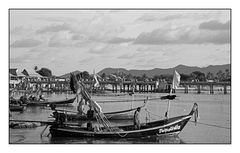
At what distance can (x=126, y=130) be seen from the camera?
1018 centimetres

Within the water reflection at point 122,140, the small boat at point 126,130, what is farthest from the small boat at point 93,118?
the water reflection at point 122,140

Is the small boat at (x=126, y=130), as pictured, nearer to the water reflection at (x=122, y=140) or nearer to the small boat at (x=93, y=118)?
the water reflection at (x=122, y=140)

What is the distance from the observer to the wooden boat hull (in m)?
10.0

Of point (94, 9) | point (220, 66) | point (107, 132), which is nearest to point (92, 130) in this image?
point (107, 132)

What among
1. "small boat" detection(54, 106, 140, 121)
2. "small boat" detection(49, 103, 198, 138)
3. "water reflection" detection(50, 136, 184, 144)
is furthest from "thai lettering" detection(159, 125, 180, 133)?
"small boat" detection(54, 106, 140, 121)

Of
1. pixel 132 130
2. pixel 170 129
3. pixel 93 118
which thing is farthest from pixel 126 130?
pixel 93 118

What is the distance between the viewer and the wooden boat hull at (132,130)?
10000 mm

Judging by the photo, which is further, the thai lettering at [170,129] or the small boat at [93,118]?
the small boat at [93,118]

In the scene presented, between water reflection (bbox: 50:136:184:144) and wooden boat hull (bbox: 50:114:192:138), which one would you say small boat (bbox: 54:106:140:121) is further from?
water reflection (bbox: 50:136:184:144)

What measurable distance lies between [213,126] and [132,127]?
449cm

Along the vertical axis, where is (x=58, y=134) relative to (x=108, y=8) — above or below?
below

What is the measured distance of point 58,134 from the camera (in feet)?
34.5

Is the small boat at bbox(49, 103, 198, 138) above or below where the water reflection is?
above

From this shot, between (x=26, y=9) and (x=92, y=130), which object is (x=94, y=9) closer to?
(x=26, y=9)
